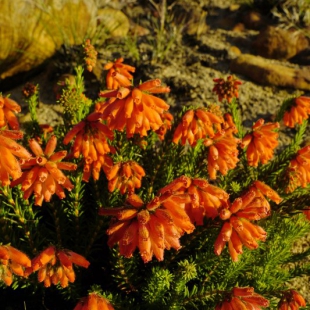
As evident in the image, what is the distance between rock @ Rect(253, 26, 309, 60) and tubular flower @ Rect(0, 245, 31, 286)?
504 cm

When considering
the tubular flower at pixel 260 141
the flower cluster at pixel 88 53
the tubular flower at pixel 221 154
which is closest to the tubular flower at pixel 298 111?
the tubular flower at pixel 260 141

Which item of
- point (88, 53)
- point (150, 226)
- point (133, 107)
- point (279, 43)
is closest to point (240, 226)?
point (150, 226)

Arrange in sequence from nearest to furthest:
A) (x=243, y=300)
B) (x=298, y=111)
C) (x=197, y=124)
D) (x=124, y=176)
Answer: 1. (x=243, y=300)
2. (x=124, y=176)
3. (x=197, y=124)
4. (x=298, y=111)

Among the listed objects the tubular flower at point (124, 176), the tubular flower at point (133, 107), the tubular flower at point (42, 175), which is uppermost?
the tubular flower at point (133, 107)

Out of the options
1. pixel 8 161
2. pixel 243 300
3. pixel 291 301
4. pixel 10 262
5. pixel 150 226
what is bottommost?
pixel 291 301

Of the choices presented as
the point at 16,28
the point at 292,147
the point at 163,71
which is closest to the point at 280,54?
the point at 163,71

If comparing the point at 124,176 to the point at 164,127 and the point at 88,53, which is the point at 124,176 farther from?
the point at 88,53

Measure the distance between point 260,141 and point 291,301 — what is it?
108cm

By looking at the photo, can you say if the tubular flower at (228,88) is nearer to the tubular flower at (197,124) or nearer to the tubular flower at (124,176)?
the tubular flower at (197,124)

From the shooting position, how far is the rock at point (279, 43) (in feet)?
20.2

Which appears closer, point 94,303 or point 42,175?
point 94,303

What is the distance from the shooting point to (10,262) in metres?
2.14

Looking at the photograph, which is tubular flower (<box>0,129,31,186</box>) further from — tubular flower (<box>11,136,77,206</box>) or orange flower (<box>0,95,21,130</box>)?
orange flower (<box>0,95,21,130</box>)

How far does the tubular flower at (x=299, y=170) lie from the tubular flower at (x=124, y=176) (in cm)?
100
